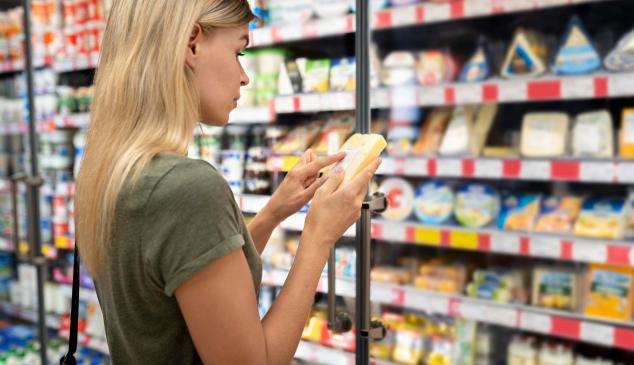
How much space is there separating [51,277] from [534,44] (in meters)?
2.65

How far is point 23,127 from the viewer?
9.21 ft

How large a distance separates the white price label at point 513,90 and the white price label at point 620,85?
0.23 metres

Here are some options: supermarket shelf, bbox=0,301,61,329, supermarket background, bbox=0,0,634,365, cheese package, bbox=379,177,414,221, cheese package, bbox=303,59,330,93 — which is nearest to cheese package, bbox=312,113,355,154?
supermarket background, bbox=0,0,634,365

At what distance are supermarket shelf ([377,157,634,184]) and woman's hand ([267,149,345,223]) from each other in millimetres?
452

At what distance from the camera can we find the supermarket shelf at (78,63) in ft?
8.46

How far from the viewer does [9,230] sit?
3.12 m

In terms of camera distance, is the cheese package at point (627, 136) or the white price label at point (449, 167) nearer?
the cheese package at point (627, 136)

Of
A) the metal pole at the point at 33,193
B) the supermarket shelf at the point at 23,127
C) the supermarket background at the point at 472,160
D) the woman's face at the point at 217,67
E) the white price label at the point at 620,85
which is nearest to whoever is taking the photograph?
the woman's face at the point at 217,67

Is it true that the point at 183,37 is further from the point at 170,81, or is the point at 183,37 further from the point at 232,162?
the point at 232,162

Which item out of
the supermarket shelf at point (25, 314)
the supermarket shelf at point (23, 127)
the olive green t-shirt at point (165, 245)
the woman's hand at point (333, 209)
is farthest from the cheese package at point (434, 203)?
the supermarket shelf at point (25, 314)

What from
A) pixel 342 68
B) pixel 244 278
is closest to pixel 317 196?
pixel 244 278

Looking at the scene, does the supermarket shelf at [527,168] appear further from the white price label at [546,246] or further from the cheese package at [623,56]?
the cheese package at [623,56]

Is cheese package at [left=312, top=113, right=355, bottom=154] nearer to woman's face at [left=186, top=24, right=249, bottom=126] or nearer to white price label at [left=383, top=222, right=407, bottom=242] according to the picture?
white price label at [left=383, top=222, right=407, bottom=242]

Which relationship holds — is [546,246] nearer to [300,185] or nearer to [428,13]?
[428,13]
